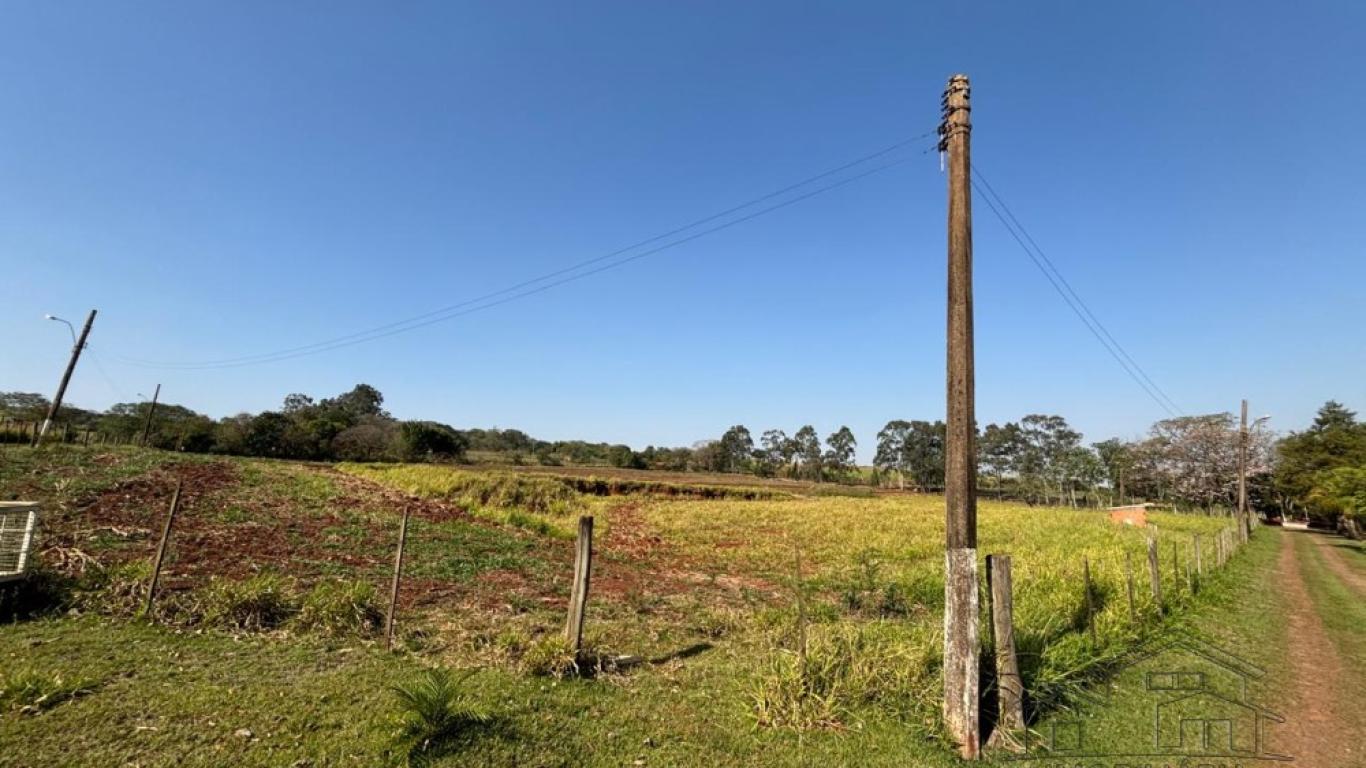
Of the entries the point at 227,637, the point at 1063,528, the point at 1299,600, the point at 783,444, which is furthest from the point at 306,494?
the point at 783,444

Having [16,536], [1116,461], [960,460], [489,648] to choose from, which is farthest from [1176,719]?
[1116,461]

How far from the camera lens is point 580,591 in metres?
7.21

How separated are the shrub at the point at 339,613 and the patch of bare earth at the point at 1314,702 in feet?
35.7

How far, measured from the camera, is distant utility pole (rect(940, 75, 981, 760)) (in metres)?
5.43

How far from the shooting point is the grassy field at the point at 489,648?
5090mm

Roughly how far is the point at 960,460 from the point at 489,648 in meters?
6.29

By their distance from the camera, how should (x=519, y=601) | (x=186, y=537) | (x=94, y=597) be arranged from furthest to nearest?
(x=186, y=537) → (x=519, y=601) → (x=94, y=597)

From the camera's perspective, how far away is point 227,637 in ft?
24.5

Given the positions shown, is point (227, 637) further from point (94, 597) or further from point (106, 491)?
point (106, 491)

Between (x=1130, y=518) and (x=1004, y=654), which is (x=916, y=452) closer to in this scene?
(x=1130, y=518)

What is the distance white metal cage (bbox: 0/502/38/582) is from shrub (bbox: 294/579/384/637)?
3.71 meters

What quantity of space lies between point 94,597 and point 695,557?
13.9 m

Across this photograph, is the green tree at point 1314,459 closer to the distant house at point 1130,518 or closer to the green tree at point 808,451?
the distant house at point 1130,518

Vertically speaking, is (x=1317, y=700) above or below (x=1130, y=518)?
below
